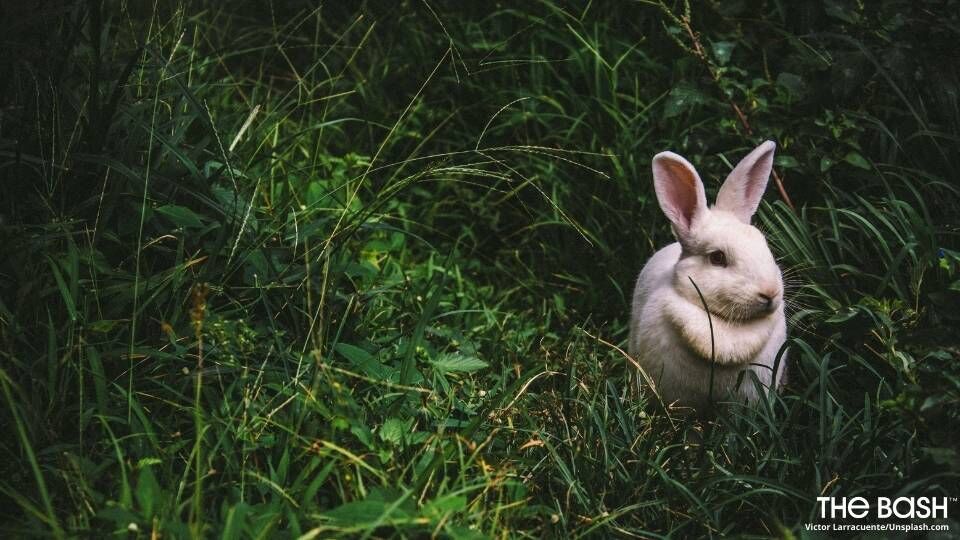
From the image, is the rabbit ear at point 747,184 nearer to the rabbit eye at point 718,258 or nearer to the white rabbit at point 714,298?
the white rabbit at point 714,298

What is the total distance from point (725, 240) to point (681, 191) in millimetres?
244

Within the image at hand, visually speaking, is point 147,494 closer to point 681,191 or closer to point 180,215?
point 180,215

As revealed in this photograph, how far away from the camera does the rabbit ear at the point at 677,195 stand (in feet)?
10.5

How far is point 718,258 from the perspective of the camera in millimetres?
3109

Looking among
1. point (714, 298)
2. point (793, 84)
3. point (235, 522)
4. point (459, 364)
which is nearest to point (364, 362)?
point (459, 364)

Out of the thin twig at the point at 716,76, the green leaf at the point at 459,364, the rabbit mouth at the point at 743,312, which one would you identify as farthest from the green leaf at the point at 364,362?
the thin twig at the point at 716,76

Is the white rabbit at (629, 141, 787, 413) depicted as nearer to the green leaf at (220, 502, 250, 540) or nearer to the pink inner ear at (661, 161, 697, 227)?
the pink inner ear at (661, 161, 697, 227)

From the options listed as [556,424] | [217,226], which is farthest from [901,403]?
[217,226]

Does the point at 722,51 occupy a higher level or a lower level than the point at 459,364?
higher

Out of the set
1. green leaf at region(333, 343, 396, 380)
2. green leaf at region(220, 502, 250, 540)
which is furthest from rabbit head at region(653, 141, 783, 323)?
green leaf at region(220, 502, 250, 540)

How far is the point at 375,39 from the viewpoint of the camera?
4832 millimetres

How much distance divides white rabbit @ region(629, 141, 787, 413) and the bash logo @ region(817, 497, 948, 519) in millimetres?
586

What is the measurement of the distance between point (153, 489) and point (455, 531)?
2.21 feet

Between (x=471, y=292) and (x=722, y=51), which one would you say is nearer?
(x=722, y=51)
